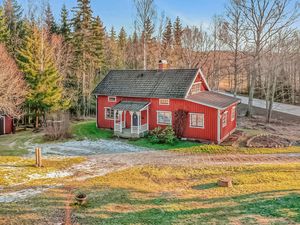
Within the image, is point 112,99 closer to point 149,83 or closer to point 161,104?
point 149,83

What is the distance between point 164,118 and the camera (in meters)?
23.1

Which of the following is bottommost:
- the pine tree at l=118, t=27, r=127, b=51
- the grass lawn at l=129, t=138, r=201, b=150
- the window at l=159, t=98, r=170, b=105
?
the grass lawn at l=129, t=138, r=201, b=150

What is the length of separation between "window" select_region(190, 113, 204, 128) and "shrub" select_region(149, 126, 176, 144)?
158 centimetres

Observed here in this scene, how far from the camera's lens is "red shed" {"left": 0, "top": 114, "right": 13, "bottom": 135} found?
27.1m

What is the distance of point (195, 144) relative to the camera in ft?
68.4

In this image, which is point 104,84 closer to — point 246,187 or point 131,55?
point 246,187

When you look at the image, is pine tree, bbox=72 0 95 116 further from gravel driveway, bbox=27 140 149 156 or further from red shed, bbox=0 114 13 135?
gravel driveway, bbox=27 140 149 156

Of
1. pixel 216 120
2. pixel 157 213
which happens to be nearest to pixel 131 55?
pixel 216 120

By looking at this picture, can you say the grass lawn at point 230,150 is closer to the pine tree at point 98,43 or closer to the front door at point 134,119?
the front door at point 134,119

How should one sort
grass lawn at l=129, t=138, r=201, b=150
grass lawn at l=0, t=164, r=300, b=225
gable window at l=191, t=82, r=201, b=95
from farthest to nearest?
gable window at l=191, t=82, r=201, b=95, grass lawn at l=129, t=138, r=201, b=150, grass lawn at l=0, t=164, r=300, b=225

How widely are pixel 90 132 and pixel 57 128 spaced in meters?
2.88

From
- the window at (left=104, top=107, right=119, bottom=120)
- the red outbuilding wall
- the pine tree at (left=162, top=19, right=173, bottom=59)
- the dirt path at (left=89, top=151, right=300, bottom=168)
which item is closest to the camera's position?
the dirt path at (left=89, top=151, right=300, bottom=168)

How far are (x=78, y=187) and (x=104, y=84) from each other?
49.7 feet

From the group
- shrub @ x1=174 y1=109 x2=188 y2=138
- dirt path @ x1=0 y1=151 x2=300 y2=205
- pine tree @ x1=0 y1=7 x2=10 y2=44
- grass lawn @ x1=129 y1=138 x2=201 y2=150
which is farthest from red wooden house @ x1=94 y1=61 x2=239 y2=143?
pine tree @ x1=0 y1=7 x2=10 y2=44
